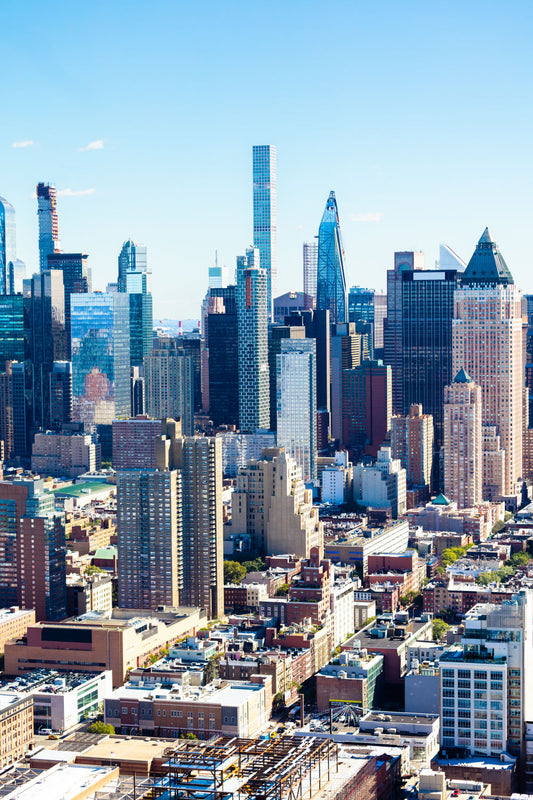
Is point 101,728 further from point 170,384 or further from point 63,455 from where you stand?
point 170,384

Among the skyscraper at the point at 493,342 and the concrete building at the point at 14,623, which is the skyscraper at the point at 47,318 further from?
the concrete building at the point at 14,623

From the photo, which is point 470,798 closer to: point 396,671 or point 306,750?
point 306,750

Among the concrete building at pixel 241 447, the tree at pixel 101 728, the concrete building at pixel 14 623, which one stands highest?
the concrete building at pixel 241 447

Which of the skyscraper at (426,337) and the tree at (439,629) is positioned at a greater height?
the skyscraper at (426,337)

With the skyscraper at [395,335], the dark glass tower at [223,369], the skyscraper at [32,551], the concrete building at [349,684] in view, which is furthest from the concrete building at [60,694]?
the dark glass tower at [223,369]

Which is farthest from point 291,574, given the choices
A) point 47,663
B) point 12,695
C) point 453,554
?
point 12,695

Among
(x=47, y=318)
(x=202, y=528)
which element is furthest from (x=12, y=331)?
(x=202, y=528)
